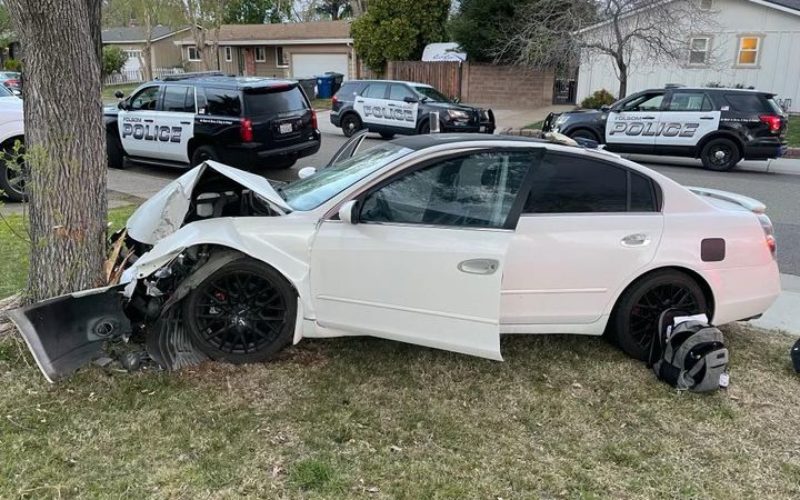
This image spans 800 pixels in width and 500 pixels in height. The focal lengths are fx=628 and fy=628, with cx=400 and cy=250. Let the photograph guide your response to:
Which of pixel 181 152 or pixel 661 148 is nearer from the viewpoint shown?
pixel 181 152

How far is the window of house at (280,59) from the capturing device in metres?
36.9

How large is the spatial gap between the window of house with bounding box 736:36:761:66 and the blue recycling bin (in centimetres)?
1764

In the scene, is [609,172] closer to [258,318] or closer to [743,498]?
[743,498]

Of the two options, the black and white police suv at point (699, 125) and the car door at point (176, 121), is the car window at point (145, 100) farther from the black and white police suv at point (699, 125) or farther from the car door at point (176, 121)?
the black and white police suv at point (699, 125)

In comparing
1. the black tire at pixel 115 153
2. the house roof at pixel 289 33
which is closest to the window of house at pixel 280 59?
the house roof at pixel 289 33

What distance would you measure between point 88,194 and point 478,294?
2616 millimetres

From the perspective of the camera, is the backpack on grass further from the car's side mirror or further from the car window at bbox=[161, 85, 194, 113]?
the car window at bbox=[161, 85, 194, 113]

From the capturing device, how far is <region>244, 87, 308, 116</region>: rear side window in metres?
10.3

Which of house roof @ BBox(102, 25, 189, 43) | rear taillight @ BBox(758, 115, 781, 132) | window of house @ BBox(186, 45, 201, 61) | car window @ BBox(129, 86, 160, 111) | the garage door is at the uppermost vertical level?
house roof @ BBox(102, 25, 189, 43)

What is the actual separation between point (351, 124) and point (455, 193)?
1484 centimetres

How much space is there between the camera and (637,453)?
10.6 ft

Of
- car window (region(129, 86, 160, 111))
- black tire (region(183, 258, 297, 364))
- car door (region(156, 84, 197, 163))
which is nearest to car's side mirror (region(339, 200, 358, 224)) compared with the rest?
black tire (region(183, 258, 297, 364))

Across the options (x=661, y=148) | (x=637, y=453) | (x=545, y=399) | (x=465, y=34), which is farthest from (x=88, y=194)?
(x=465, y=34)

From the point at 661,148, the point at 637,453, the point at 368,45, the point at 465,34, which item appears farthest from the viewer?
the point at 368,45
